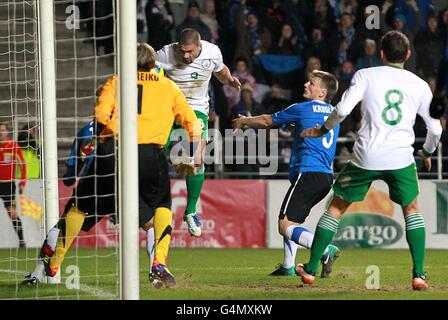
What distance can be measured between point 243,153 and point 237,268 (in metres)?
6.00

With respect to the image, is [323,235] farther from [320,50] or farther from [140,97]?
[320,50]

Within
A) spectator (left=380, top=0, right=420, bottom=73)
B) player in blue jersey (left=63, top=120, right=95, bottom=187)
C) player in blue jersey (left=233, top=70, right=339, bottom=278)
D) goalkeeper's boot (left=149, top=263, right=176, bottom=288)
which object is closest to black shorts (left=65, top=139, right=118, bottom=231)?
player in blue jersey (left=63, top=120, right=95, bottom=187)

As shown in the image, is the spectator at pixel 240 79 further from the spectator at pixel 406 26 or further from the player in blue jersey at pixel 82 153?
the player in blue jersey at pixel 82 153

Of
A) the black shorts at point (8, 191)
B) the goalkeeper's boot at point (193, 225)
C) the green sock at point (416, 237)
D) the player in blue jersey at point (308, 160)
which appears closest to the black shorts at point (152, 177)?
the player in blue jersey at point (308, 160)

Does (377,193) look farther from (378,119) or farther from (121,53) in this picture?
(121,53)

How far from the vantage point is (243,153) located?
20922 millimetres

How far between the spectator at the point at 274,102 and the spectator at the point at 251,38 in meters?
0.75

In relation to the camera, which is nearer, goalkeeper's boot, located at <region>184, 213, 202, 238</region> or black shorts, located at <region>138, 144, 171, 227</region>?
black shorts, located at <region>138, 144, 171, 227</region>

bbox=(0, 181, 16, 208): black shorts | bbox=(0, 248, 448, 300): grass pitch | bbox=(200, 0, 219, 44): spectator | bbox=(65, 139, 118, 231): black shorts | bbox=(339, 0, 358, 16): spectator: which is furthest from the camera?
bbox=(339, 0, 358, 16): spectator

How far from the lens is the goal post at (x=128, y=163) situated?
31.6 ft

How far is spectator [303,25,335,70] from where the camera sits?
22141 millimetres

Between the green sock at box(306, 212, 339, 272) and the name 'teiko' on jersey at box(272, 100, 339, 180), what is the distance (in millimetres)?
1562

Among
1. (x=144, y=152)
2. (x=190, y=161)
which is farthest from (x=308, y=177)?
(x=144, y=152)

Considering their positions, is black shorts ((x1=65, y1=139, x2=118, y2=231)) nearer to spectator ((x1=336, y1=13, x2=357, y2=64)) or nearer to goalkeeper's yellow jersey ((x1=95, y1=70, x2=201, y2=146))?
goalkeeper's yellow jersey ((x1=95, y1=70, x2=201, y2=146))
